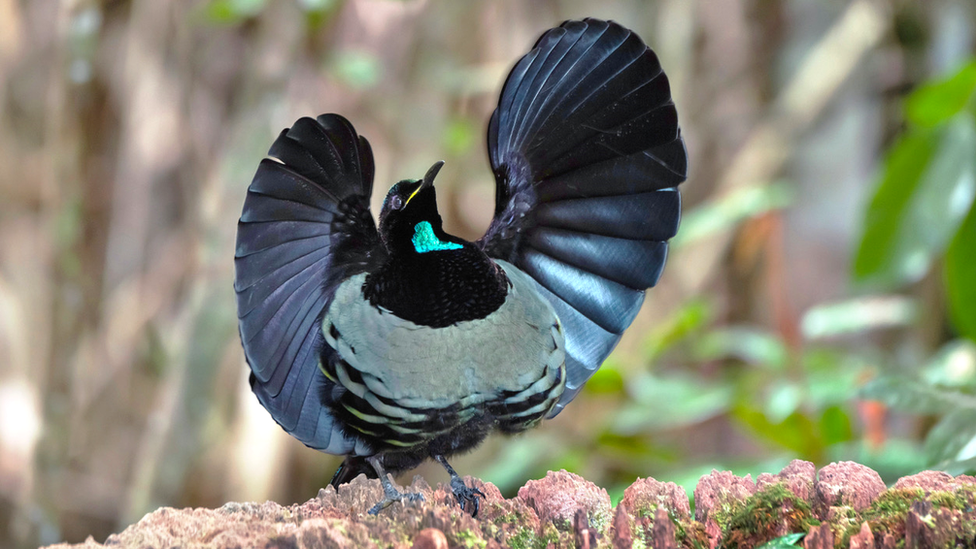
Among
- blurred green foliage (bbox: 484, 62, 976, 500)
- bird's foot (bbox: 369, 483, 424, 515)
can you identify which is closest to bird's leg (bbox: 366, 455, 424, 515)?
bird's foot (bbox: 369, 483, 424, 515)

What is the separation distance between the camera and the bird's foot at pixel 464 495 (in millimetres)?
861

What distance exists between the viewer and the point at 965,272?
5.01ft

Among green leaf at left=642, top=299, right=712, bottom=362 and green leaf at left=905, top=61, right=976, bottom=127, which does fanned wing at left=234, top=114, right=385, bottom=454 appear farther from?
green leaf at left=905, top=61, right=976, bottom=127

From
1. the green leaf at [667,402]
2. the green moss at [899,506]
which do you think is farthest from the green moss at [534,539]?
the green leaf at [667,402]

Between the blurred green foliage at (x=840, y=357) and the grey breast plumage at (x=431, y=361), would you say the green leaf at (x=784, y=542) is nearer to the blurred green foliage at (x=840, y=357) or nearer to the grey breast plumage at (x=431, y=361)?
the grey breast plumage at (x=431, y=361)

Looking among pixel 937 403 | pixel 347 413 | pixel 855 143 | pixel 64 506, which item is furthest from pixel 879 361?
pixel 64 506

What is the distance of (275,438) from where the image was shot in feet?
6.84

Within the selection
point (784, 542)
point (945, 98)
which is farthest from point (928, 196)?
point (784, 542)

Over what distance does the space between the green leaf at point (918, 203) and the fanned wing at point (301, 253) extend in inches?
51.8

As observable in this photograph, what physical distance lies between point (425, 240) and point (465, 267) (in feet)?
0.16

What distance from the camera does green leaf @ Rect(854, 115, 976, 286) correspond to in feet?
5.54

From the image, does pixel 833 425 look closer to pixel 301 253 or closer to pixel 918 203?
pixel 918 203

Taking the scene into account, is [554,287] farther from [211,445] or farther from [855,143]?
[855,143]

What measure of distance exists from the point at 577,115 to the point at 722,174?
237cm
